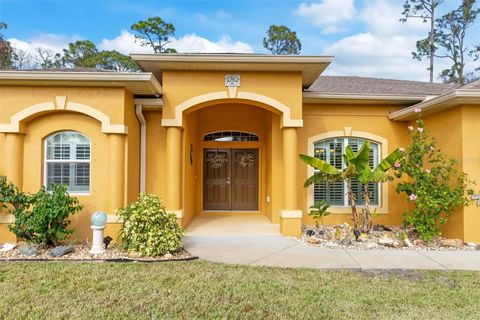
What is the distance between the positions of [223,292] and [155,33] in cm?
2671

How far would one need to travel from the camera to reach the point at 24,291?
4371mm

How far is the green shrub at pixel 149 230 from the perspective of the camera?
605cm

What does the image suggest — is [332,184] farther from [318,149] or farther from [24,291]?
[24,291]

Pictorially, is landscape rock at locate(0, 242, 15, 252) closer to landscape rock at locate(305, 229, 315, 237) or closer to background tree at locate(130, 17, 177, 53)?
landscape rock at locate(305, 229, 315, 237)

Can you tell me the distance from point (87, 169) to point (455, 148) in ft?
28.7

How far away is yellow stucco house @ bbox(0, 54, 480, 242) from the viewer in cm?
702

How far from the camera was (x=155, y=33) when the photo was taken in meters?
26.7

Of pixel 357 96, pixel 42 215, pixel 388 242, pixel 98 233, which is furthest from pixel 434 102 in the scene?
pixel 42 215

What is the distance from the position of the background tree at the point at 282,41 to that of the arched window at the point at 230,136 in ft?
71.7

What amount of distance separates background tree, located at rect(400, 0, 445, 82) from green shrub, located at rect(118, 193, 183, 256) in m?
25.1

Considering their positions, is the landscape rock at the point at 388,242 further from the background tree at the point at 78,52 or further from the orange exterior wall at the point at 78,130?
the background tree at the point at 78,52

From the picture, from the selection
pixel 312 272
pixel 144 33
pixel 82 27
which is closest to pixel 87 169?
pixel 312 272

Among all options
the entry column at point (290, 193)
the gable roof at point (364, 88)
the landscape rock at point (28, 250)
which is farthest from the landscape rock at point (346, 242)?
the landscape rock at point (28, 250)

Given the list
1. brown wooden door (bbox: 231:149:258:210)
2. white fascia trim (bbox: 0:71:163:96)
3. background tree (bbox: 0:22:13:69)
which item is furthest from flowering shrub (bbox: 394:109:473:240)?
background tree (bbox: 0:22:13:69)
